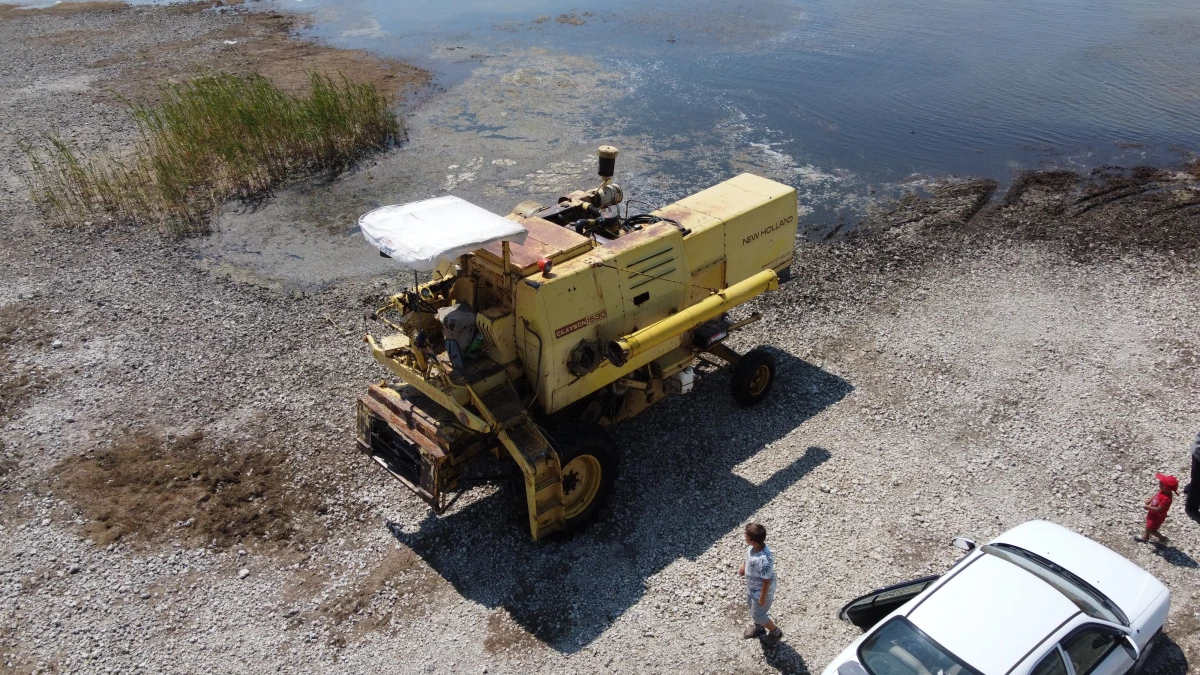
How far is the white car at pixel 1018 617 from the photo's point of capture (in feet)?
19.3

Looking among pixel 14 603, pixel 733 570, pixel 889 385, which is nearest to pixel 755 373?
pixel 889 385

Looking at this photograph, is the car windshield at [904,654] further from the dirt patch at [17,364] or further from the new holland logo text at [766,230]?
the dirt patch at [17,364]

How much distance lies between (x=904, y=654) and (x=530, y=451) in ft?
11.8

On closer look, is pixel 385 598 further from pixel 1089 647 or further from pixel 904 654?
pixel 1089 647

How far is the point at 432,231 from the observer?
24.2ft

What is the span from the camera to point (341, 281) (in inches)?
520

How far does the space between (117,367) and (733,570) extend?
28.7 ft

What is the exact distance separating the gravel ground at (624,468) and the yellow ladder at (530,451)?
0.46 meters

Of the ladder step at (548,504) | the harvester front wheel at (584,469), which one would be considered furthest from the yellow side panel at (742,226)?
the ladder step at (548,504)

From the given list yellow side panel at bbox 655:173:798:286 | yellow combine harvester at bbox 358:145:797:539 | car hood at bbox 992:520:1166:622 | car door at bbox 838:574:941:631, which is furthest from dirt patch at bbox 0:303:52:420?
car hood at bbox 992:520:1166:622

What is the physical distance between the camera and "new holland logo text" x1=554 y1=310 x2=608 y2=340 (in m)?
7.81

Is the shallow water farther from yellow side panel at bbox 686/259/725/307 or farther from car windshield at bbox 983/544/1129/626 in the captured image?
car windshield at bbox 983/544/1129/626

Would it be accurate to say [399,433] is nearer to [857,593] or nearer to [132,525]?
[132,525]

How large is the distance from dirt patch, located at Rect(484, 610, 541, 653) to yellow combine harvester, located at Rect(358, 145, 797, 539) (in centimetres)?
92
